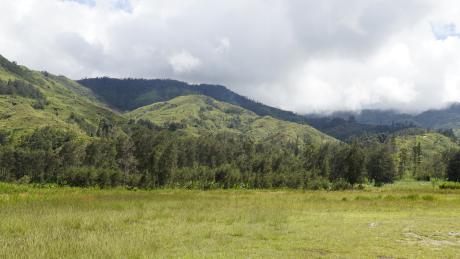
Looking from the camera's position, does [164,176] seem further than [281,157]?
No

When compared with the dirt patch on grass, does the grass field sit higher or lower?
lower

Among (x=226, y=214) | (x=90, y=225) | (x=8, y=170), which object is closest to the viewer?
(x=90, y=225)

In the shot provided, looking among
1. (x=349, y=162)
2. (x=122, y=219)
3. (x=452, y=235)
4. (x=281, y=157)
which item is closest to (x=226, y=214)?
(x=122, y=219)

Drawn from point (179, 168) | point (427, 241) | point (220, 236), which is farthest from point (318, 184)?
point (220, 236)

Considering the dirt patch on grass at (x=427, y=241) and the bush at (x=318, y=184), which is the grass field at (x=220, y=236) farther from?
the bush at (x=318, y=184)

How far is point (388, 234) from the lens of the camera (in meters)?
20.9

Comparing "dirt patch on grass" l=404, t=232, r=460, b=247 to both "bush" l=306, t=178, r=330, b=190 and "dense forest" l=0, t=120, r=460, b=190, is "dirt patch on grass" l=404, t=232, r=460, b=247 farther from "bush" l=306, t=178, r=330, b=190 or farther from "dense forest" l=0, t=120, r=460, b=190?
"bush" l=306, t=178, r=330, b=190

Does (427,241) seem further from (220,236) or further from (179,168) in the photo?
(179,168)

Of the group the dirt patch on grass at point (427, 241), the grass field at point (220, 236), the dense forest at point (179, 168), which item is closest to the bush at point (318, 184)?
the dense forest at point (179, 168)

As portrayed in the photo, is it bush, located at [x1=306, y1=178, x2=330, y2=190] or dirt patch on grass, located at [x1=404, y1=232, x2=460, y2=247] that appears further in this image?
bush, located at [x1=306, y1=178, x2=330, y2=190]

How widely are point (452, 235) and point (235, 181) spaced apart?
13175cm

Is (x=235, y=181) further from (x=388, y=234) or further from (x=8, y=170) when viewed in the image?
(x=388, y=234)

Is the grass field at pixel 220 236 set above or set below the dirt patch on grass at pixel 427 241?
below

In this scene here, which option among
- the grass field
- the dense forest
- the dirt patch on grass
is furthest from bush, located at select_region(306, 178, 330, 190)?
the dirt patch on grass
